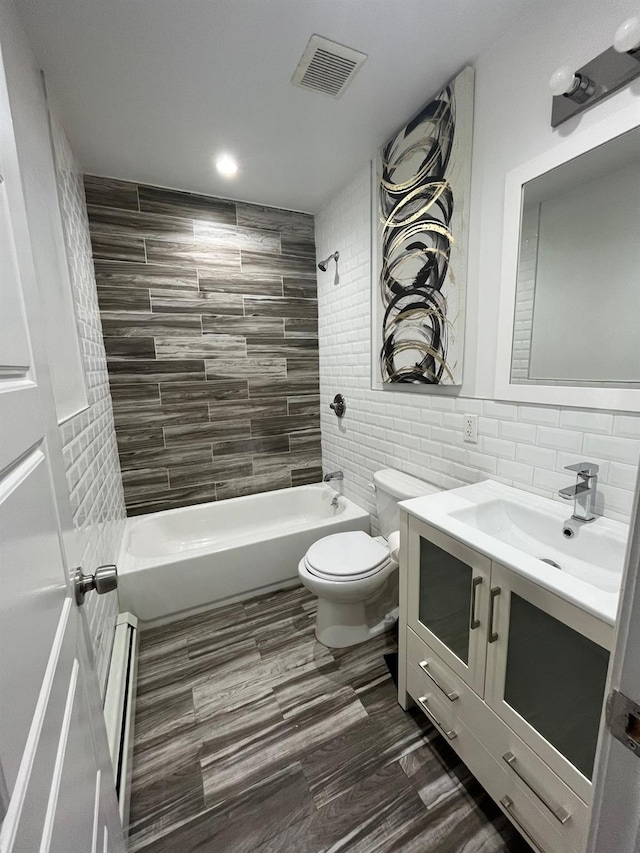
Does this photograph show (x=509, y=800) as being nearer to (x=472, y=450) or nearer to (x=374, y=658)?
(x=374, y=658)

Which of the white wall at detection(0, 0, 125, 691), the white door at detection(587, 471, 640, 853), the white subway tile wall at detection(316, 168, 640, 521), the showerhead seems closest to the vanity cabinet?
the white door at detection(587, 471, 640, 853)

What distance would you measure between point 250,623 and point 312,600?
1.30 feet

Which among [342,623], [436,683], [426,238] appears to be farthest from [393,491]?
[426,238]

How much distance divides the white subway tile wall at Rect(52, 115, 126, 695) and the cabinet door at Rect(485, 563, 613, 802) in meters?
1.23

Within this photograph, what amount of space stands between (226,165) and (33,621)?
95.5 inches

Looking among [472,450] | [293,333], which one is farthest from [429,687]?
[293,333]

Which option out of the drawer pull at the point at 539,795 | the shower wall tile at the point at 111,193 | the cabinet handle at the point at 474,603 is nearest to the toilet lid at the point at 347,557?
the cabinet handle at the point at 474,603

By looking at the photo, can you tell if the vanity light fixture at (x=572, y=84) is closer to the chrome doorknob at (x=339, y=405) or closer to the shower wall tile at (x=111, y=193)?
the chrome doorknob at (x=339, y=405)

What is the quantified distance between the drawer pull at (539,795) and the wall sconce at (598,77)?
1924mm

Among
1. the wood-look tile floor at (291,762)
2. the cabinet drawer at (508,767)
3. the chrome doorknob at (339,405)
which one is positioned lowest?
the wood-look tile floor at (291,762)

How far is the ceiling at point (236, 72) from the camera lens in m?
1.18

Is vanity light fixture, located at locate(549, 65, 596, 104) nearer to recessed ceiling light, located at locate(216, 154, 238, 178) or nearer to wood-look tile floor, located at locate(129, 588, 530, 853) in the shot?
recessed ceiling light, located at locate(216, 154, 238, 178)

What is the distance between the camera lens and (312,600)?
7.00ft

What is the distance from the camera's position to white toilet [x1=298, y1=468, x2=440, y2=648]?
5.32 feet
